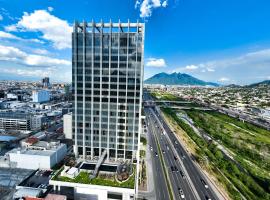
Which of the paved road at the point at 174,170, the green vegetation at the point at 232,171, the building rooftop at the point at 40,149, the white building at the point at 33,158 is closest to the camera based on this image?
the paved road at the point at 174,170

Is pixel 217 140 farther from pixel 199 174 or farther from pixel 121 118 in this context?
pixel 121 118

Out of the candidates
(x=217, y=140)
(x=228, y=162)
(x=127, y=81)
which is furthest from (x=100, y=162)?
(x=217, y=140)

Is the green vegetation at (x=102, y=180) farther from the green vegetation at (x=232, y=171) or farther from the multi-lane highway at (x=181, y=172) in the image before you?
the green vegetation at (x=232, y=171)

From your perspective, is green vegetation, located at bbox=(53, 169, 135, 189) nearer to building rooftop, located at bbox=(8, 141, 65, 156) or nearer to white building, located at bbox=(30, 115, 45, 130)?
building rooftop, located at bbox=(8, 141, 65, 156)

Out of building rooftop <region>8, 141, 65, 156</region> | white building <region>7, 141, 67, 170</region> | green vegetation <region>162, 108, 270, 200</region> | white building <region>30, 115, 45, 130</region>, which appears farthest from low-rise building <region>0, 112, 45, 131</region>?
green vegetation <region>162, 108, 270, 200</region>

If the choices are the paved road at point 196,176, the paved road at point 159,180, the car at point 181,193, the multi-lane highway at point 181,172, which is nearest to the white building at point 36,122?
the multi-lane highway at point 181,172

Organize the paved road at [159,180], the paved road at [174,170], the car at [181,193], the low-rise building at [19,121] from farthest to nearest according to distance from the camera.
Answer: the low-rise building at [19,121] < the paved road at [174,170] < the paved road at [159,180] < the car at [181,193]

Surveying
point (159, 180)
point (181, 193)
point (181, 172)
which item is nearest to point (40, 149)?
point (159, 180)
